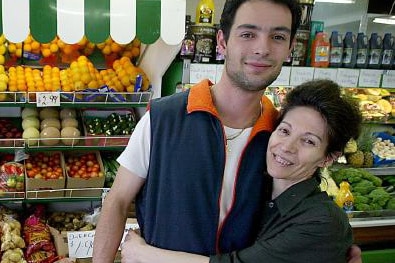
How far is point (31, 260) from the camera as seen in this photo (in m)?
2.72

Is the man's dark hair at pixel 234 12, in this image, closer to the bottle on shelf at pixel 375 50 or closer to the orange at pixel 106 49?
the orange at pixel 106 49

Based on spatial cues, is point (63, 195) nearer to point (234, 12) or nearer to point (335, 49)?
point (234, 12)

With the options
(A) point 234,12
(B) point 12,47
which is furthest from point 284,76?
(B) point 12,47

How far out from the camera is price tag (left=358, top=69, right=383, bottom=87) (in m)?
3.45

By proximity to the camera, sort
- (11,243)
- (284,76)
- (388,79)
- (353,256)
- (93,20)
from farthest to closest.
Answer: (388,79) < (284,76) < (11,243) < (93,20) < (353,256)

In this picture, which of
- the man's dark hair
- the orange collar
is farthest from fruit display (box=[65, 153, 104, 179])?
the man's dark hair

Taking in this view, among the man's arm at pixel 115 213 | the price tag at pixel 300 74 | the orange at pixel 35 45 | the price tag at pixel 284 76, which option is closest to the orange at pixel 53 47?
the orange at pixel 35 45

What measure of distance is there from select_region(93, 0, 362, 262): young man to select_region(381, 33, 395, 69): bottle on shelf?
2275 millimetres

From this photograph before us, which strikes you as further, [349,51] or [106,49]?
[349,51]

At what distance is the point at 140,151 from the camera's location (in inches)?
58.3

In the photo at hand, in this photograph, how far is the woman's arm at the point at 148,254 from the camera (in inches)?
54.4

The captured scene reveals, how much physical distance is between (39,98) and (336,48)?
88.3 inches

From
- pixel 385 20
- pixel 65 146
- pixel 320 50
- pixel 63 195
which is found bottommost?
pixel 63 195

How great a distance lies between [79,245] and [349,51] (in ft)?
8.14
